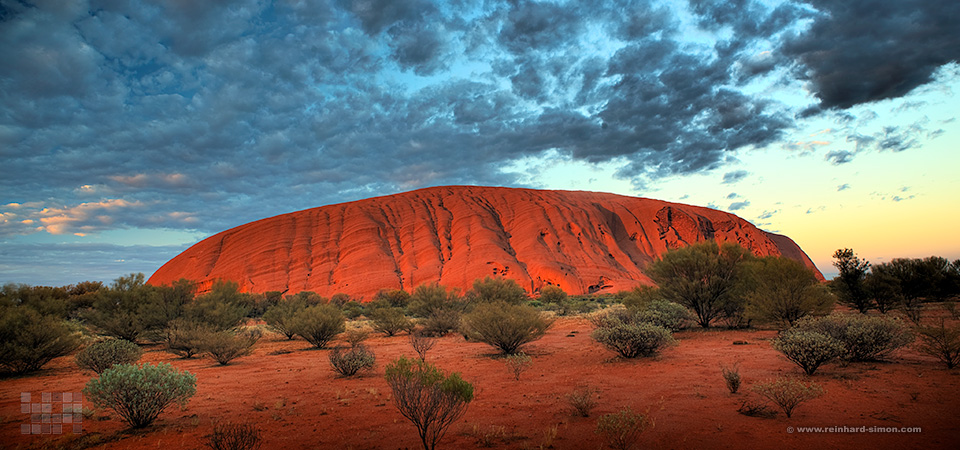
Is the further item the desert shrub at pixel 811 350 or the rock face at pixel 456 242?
the rock face at pixel 456 242

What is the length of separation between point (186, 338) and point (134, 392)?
10.8 meters

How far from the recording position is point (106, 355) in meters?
11.2

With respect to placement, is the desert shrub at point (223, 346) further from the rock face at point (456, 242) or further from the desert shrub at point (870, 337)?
the rock face at point (456, 242)

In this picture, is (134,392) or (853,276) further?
(853,276)

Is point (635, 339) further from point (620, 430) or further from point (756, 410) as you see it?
point (620, 430)

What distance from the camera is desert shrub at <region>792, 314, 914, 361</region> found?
9.48 meters

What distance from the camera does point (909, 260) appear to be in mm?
21516

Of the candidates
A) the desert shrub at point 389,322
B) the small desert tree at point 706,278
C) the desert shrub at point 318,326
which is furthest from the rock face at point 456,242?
the desert shrub at point 318,326

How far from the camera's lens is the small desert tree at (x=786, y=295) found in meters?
14.4

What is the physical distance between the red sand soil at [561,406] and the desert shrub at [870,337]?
0.39 metres

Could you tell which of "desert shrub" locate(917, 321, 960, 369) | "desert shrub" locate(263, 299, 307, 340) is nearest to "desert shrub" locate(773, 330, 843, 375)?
"desert shrub" locate(917, 321, 960, 369)

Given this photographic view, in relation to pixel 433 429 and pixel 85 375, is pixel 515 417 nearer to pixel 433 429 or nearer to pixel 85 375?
pixel 433 429

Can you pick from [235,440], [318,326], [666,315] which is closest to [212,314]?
[318,326]

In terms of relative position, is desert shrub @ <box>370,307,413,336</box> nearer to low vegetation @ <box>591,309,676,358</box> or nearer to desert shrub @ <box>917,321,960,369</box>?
low vegetation @ <box>591,309,676,358</box>
